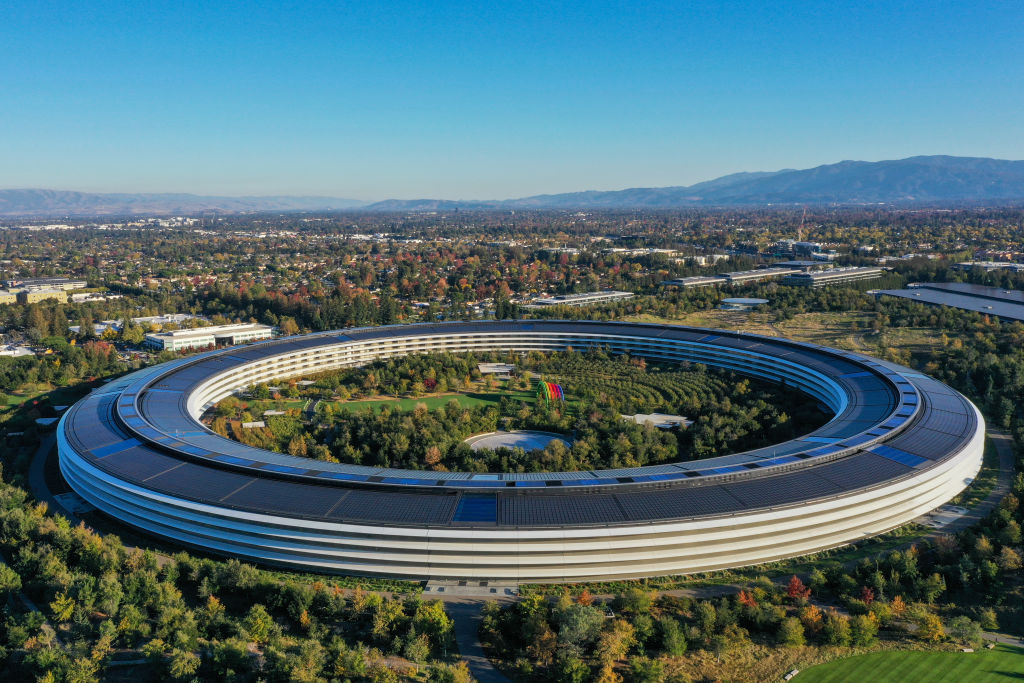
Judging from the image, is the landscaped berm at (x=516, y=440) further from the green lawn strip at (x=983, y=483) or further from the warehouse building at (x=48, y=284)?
the warehouse building at (x=48, y=284)

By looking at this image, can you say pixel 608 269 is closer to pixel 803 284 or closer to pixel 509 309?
pixel 803 284

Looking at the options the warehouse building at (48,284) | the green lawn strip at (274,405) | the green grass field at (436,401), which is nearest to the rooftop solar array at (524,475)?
the green lawn strip at (274,405)

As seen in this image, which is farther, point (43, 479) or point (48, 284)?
point (48, 284)

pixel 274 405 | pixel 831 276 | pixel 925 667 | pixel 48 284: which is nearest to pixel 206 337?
pixel 274 405

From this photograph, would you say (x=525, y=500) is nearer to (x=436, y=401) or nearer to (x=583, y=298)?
(x=436, y=401)

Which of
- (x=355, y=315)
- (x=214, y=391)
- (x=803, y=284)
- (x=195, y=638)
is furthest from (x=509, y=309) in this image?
(x=195, y=638)

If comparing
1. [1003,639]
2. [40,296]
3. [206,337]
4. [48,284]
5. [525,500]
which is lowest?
[1003,639]
